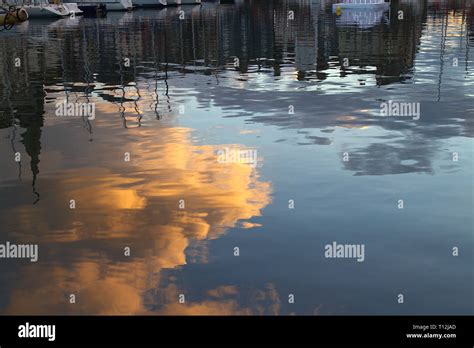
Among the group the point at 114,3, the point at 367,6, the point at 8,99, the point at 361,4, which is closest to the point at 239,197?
the point at 8,99

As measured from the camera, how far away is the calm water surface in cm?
1019

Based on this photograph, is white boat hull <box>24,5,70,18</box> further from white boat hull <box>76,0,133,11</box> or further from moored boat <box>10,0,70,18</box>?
white boat hull <box>76,0,133,11</box>

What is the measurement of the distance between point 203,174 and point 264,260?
603 cm

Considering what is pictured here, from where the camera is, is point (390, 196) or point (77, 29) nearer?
point (390, 196)

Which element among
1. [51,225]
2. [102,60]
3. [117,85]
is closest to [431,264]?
[51,225]

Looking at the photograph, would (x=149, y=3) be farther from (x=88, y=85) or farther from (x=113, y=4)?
(x=88, y=85)

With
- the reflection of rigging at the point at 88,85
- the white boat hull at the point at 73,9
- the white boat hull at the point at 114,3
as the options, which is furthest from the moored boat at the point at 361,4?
the reflection of rigging at the point at 88,85

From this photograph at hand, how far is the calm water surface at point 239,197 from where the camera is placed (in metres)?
10.2

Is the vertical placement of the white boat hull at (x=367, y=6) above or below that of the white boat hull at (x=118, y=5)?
below

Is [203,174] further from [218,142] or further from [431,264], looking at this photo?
[431,264]

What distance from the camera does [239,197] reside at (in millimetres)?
14805

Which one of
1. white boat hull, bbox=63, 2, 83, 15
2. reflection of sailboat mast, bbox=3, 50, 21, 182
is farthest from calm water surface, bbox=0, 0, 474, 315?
white boat hull, bbox=63, 2, 83, 15
